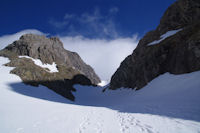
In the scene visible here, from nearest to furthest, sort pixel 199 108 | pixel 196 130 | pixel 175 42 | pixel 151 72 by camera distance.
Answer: pixel 196 130, pixel 199 108, pixel 175 42, pixel 151 72

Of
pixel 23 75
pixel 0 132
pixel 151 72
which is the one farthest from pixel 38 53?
pixel 0 132

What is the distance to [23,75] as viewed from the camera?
34438mm

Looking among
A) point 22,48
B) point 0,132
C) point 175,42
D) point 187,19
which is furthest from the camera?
point 22,48

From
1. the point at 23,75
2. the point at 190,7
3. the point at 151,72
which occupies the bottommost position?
the point at 151,72

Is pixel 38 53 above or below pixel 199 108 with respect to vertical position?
above

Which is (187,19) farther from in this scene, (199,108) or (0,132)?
(0,132)

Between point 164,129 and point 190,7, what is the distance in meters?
41.1

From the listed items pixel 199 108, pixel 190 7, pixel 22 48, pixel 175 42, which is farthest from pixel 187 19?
pixel 22 48

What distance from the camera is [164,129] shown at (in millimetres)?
5504

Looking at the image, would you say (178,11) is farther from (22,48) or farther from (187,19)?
(22,48)

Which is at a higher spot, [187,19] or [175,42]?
[187,19]

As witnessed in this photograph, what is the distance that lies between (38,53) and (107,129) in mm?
69415

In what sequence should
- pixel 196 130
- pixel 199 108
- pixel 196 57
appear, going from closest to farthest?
1. pixel 196 130
2. pixel 199 108
3. pixel 196 57

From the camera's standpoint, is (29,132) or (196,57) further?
(196,57)
